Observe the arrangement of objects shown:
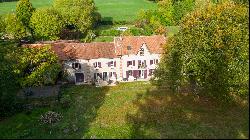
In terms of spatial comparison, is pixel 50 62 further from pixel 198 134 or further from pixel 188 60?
pixel 198 134

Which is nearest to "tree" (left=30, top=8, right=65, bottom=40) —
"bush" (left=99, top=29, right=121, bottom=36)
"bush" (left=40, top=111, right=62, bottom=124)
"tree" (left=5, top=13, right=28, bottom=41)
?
"tree" (left=5, top=13, right=28, bottom=41)

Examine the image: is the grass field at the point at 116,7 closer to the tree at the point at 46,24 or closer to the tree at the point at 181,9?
the tree at the point at 181,9

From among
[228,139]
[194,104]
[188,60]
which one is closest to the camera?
[228,139]

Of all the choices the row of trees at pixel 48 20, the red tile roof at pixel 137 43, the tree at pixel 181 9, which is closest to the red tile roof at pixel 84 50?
the red tile roof at pixel 137 43

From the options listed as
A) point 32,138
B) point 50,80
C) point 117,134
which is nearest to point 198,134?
point 117,134

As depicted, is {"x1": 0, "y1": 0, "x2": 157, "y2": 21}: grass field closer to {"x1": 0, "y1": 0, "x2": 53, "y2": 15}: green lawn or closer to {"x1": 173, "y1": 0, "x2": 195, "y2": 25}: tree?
{"x1": 0, "y1": 0, "x2": 53, "y2": 15}: green lawn
